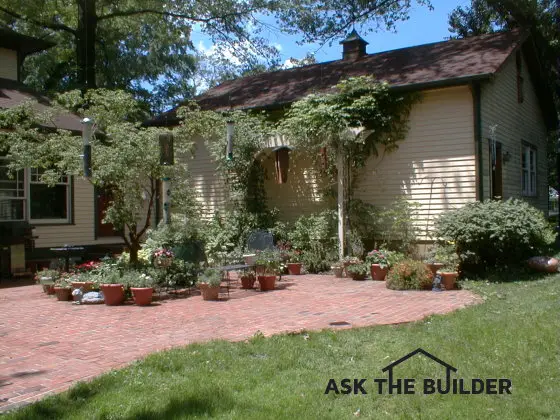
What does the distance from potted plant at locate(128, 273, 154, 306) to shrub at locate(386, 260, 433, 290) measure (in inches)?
167

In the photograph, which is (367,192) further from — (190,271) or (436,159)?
(190,271)

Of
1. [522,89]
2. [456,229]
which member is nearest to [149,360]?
[456,229]

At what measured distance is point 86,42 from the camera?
21.8 m

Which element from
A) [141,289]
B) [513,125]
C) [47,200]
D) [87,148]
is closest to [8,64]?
[47,200]

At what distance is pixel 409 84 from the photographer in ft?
39.5

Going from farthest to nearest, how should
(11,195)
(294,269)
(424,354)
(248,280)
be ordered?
(11,195) → (294,269) → (248,280) → (424,354)

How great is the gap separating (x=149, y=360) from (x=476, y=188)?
862 centimetres

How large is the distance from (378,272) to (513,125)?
21.7 feet

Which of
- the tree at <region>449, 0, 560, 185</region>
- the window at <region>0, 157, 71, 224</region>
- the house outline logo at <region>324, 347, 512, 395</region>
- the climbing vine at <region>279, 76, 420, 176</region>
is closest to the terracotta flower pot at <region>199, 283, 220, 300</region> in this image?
the house outline logo at <region>324, 347, 512, 395</region>

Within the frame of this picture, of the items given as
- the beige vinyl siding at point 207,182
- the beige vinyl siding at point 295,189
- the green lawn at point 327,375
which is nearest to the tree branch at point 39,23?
the beige vinyl siding at point 207,182

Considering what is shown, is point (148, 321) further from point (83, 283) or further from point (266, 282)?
point (266, 282)

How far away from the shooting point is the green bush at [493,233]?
9812mm

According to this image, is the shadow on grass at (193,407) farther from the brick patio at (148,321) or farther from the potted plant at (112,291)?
the potted plant at (112,291)

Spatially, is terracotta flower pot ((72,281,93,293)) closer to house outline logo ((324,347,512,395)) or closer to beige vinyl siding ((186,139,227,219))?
house outline logo ((324,347,512,395))
